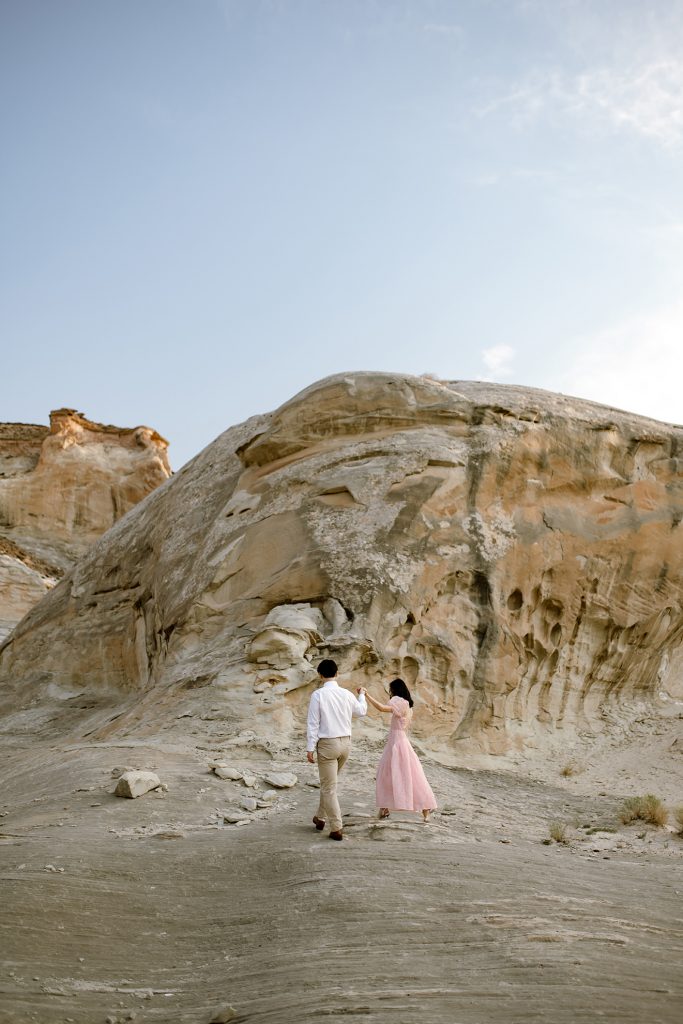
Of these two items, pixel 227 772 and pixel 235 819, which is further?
pixel 227 772

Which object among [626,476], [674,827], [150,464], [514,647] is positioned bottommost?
[674,827]

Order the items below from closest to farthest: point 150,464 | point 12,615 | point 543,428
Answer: point 543,428, point 12,615, point 150,464

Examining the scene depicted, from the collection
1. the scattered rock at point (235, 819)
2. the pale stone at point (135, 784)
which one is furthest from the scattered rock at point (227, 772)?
the scattered rock at point (235, 819)

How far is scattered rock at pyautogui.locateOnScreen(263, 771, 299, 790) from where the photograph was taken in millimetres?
9062

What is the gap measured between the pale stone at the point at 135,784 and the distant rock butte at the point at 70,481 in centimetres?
2480

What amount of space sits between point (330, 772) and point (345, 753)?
21 cm

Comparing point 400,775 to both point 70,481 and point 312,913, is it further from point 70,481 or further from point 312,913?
point 70,481

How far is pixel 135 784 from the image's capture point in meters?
8.30

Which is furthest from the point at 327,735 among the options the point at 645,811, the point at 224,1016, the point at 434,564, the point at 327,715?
the point at 434,564

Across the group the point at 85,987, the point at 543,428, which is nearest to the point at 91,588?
the point at 543,428

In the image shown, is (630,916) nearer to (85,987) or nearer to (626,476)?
(85,987)

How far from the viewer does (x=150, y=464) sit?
36031mm

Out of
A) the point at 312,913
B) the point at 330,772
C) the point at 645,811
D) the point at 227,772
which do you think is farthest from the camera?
the point at 645,811

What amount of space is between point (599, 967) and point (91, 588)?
14349mm
